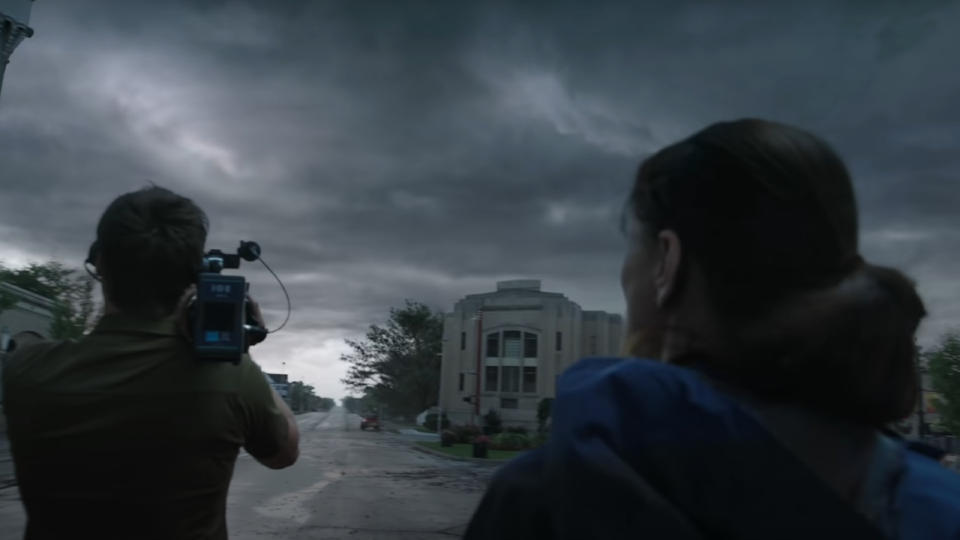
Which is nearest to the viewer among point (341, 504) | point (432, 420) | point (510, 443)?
point (341, 504)

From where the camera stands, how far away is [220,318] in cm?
165

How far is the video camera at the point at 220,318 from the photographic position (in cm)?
163

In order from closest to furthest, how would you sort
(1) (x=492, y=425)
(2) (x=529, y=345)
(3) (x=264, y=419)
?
(3) (x=264, y=419) → (1) (x=492, y=425) → (2) (x=529, y=345)

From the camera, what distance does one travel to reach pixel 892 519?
867mm

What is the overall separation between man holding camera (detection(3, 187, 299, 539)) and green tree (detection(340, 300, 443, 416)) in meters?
82.9

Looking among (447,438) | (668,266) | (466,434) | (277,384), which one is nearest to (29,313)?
(447,438)

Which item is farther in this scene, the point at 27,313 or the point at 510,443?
the point at 27,313

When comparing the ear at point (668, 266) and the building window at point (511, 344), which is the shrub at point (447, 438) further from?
the ear at point (668, 266)

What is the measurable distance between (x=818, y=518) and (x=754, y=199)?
1.18 ft

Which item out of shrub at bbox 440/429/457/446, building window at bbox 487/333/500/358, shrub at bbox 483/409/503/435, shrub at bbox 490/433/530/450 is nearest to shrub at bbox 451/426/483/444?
shrub at bbox 440/429/457/446

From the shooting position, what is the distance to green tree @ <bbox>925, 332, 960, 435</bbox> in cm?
3044

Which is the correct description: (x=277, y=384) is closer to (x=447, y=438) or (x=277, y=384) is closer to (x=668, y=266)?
(x=668, y=266)

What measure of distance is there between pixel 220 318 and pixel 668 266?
110cm

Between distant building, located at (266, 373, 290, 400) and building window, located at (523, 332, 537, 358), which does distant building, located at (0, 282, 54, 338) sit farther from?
distant building, located at (266, 373, 290, 400)
